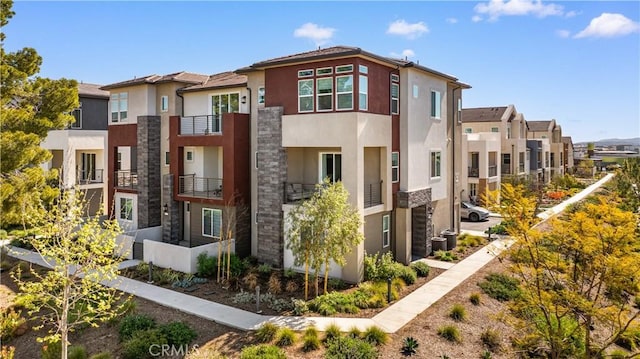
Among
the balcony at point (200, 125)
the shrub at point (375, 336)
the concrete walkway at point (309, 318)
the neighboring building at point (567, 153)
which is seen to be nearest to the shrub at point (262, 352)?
the concrete walkway at point (309, 318)

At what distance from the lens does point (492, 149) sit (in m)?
37.9

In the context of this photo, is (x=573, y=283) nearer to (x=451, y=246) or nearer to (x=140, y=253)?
(x=451, y=246)

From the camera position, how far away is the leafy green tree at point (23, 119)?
16.1 m

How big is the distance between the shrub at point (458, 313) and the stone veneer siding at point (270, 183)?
7931 millimetres

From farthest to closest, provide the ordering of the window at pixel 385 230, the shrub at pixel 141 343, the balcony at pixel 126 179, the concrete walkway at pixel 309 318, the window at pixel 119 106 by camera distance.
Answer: the balcony at pixel 126 179
the window at pixel 119 106
the window at pixel 385 230
the concrete walkway at pixel 309 318
the shrub at pixel 141 343

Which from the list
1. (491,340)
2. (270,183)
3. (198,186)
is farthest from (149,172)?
(491,340)

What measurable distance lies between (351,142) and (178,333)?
937cm

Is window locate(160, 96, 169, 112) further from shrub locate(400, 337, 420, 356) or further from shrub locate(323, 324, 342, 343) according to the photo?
shrub locate(400, 337, 420, 356)

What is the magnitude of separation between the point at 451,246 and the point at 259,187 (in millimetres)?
11497

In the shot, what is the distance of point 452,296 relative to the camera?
16.5 metres

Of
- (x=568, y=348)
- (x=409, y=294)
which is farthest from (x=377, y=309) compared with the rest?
(x=568, y=348)

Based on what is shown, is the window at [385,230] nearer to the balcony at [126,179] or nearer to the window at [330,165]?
the window at [330,165]

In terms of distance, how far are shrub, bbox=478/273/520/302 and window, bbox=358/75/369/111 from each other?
893cm

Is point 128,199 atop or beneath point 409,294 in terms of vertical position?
atop
